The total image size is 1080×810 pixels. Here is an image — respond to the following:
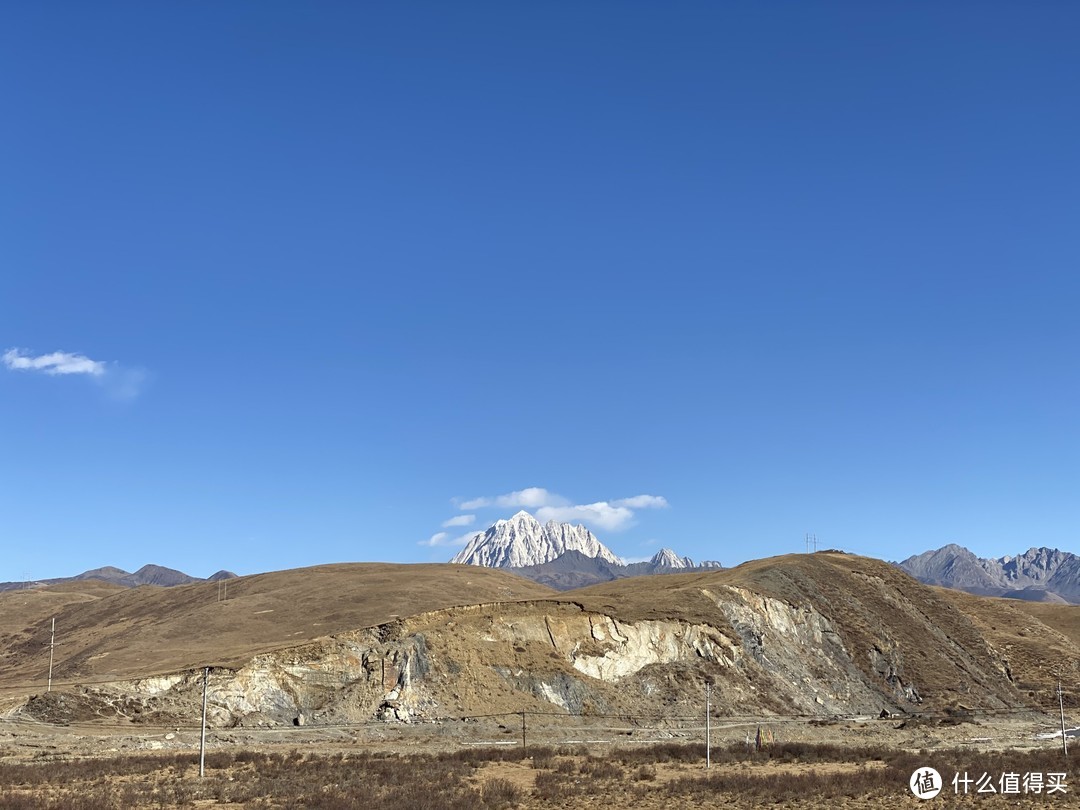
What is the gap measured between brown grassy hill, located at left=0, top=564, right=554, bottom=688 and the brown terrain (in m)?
0.71

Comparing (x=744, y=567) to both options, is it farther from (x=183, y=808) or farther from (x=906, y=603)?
(x=183, y=808)

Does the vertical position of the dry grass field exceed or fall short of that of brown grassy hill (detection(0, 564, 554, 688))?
it falls short

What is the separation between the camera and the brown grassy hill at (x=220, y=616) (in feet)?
284

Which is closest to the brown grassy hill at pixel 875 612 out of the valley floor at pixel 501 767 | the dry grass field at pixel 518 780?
the valley floor at pixel 501 767

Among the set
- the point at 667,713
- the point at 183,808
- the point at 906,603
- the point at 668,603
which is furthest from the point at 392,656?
the point at 906,603

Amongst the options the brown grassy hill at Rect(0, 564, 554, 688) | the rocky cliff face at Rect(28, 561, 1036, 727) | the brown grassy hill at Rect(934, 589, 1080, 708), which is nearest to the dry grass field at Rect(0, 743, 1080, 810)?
the rocky cliff face at Rect(28, 561, 1036, 727)

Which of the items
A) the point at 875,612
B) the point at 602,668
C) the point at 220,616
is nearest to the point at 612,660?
the point at 602,668

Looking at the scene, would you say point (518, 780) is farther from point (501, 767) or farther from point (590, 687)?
point (590, 687)

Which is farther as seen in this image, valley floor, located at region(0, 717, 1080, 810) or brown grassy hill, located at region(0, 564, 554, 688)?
brown grassy hill, located at region(0, 564, 554, 688)

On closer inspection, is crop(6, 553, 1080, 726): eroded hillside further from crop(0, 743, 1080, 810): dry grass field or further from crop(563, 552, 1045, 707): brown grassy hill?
crop(0, 743, 1080, 810): dry grass field

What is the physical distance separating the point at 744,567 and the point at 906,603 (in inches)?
766

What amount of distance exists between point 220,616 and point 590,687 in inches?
2253

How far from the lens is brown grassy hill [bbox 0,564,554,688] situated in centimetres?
8650

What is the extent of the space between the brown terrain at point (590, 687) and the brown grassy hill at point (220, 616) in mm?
707
